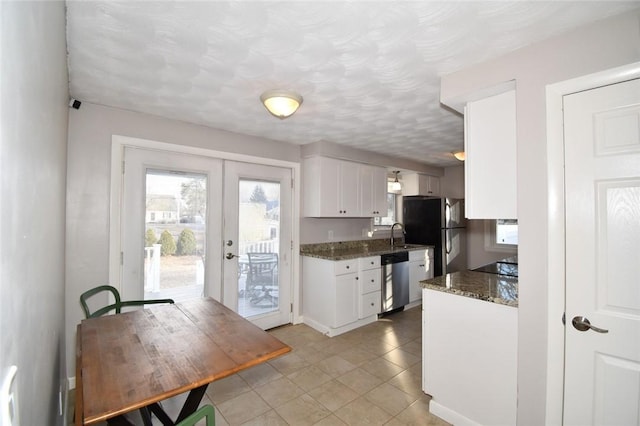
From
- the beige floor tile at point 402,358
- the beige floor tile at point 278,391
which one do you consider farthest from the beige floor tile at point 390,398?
the beige floor tile at point 278,391

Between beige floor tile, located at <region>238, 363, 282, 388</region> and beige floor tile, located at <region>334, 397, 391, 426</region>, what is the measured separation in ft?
2.32

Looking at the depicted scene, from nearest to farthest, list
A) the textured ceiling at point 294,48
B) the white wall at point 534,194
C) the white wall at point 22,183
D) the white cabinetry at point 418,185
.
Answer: the white wall at point 22,183
the textured ceiling at point 294,48
the white wall at point 534,194
the white cabinetry at point 418,185

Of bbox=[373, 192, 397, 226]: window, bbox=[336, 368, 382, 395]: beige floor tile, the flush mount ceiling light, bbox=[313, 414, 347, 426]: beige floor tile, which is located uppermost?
the flush mount ceiling light

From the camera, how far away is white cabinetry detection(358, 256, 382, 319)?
371 cm

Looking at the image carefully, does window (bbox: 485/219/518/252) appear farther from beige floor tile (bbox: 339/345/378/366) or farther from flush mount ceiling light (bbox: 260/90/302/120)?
flush mount ceiling light (bbox: 260/90/302/120)

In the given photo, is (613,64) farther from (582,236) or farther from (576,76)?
(582,236)

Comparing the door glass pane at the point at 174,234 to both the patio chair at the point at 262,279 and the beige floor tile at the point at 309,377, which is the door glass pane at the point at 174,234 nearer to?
the patio chair at the point at 262,279

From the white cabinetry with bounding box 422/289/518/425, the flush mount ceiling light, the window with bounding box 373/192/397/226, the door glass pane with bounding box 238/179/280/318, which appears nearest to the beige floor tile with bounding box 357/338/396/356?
the white cabinetry with bounding box 422/289/518/425

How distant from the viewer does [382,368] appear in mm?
2707

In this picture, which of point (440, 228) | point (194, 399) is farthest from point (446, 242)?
point (194, 399)

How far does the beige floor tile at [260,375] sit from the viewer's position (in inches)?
98.4

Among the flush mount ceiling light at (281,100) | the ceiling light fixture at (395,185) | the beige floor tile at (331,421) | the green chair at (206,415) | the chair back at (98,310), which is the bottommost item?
the beige floor tile at (331,421)

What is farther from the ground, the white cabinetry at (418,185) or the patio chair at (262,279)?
the white cabinetry at (418,185)

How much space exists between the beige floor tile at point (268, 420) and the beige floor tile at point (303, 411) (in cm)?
3
